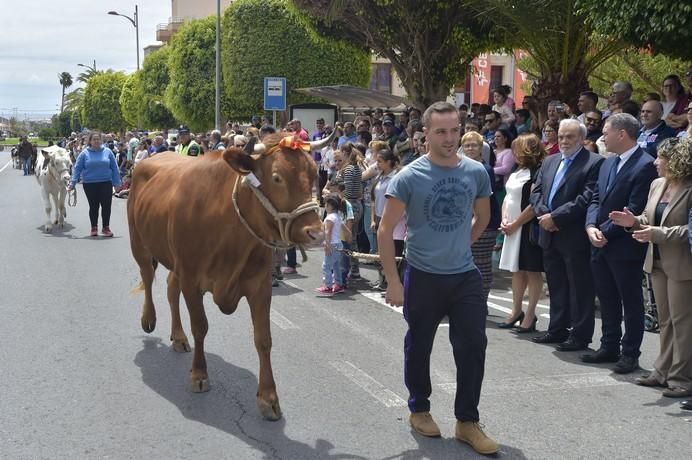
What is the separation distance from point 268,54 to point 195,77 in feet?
18.7

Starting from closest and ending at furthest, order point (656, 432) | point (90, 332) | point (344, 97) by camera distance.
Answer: point (656, 432)
point (90, 332)
point (344, 97)

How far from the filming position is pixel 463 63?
61.5ft

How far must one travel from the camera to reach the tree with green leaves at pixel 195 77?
37.6 m

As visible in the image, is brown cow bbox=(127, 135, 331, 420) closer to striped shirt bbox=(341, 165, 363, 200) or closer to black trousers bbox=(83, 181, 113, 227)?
striped shirt bbox=(341, 165, 363, 200)

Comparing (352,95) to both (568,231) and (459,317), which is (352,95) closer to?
(568,231)

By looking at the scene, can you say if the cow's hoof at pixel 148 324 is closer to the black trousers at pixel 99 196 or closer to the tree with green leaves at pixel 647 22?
the tree with green leaves at pixel 647 22

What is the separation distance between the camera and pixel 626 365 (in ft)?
21.0

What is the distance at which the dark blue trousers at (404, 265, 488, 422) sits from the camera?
15.4ft

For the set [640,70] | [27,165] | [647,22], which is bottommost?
[27,165]

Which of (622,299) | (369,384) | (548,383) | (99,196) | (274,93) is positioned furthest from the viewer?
(274,93)

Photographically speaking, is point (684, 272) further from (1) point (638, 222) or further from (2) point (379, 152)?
(2) point (379, 152)

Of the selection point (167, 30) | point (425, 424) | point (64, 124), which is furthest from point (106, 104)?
point (425, 424)

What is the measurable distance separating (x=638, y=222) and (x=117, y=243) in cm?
1003

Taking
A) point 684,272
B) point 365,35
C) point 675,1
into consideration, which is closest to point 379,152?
point 675,1
